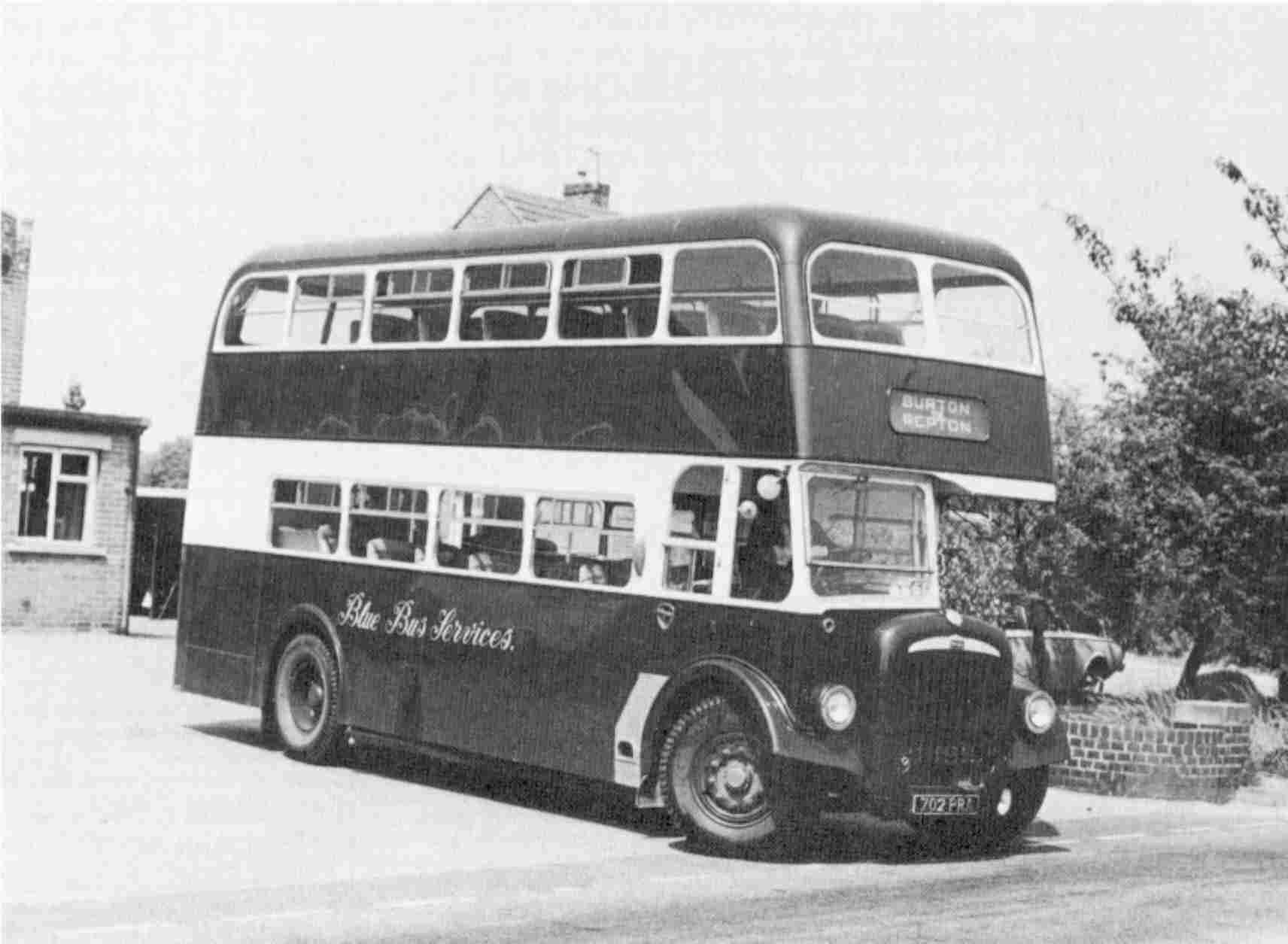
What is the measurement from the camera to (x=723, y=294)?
12992mm

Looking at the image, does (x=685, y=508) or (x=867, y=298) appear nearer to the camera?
(x=867, y=298)

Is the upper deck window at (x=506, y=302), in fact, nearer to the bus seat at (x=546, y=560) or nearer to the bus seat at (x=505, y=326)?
the bus seat at (x=505, y=326)

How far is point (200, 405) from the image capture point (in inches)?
701

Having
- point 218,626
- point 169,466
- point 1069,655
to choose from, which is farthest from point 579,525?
point 169,466

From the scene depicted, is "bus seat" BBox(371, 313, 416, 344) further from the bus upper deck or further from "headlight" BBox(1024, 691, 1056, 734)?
"headlight" BBox(1024, 691, 1056, 734)

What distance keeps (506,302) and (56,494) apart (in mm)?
17675

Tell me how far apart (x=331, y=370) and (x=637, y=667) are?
4508mm

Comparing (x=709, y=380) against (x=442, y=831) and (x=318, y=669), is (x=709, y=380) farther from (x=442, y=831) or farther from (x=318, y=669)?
(x=318, y=669)

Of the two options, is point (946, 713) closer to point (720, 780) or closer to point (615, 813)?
point (720, 780)

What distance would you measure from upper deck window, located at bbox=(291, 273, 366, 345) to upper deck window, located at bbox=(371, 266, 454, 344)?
26cm

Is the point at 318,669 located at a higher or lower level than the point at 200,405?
lower

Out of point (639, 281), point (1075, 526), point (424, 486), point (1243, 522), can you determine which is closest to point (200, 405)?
point (424, 486)

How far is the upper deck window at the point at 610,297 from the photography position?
13508mm

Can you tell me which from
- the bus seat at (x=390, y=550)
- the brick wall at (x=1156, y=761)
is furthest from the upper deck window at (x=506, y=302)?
the brick wall at (x=1156, y=761)
